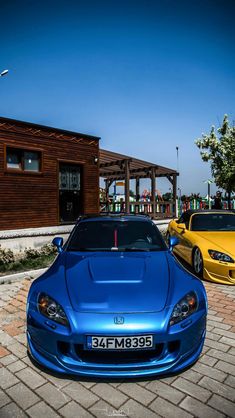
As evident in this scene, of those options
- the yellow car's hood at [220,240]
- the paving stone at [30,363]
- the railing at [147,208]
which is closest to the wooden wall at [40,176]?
the railing at [147,208]

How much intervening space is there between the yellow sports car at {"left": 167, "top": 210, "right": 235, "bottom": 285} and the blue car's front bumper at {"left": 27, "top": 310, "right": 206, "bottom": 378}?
3186mm

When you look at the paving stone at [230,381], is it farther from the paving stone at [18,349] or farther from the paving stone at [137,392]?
the paving stone at [18,349]

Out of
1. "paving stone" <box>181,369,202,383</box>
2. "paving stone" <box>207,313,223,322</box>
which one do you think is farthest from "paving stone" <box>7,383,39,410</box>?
"paving stone" <box>207,313,223,322</box>

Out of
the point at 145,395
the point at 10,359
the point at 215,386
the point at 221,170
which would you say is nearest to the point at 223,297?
the point at 215,386

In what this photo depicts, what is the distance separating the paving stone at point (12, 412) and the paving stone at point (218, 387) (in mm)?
1530

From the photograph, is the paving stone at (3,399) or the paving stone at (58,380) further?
the paving stone at (58,380)

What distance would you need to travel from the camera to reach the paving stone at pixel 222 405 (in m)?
2.23

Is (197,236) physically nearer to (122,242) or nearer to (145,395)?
(122,242)

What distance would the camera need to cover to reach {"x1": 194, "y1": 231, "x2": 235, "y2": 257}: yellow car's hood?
5.57 m

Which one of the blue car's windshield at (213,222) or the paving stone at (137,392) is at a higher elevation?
the blue car's windshield at (213,222)

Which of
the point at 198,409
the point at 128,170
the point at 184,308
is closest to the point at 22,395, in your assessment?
the point at 198,409

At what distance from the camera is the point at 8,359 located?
301cm

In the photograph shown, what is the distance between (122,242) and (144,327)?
5.81 ft

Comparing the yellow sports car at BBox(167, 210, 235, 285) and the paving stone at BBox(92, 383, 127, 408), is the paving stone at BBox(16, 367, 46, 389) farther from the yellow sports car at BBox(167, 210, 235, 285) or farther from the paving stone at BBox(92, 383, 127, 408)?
the yellow sports car at BBox(167, 210, 235, 285)
